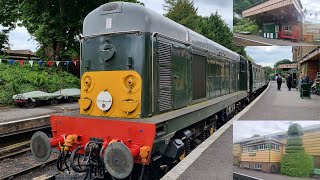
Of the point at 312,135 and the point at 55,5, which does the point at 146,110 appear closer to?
the point at 312,135

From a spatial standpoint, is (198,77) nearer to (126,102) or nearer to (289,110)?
(126,102)

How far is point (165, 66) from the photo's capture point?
20.0ft

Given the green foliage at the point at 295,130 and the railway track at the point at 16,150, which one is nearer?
the green foliage at the point at 295,130

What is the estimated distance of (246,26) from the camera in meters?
1.54

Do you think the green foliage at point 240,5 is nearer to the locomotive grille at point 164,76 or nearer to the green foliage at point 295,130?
the green foliage at point 295,130

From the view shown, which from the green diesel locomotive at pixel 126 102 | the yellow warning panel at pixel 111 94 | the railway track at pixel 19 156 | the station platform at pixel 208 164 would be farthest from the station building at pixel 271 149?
the railway track at pixel 19 156

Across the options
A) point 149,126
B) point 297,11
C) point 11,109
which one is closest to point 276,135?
point 297,11

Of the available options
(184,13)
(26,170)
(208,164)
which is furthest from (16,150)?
(184,13)

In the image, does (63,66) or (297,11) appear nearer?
(297,11)

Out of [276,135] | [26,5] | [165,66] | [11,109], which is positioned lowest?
[11,109]

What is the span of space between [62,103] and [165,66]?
42.8ft

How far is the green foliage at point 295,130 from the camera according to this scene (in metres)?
1.47

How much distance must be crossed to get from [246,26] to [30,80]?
1792 cm

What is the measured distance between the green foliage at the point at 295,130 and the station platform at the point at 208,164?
282 centimetres
